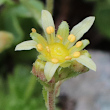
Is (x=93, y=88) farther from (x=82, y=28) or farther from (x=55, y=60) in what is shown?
(x=55, y=60)

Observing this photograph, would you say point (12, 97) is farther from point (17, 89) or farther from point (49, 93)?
point (49, 93)

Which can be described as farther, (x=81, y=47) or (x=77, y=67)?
(x=81, y=47)

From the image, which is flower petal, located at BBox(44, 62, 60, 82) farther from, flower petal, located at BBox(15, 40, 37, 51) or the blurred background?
the blurred background

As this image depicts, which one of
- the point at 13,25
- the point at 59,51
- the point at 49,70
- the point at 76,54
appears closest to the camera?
the point at 49,70

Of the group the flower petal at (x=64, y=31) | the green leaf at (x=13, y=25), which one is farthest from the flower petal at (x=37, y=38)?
the green leaf at (x=13, y=25)

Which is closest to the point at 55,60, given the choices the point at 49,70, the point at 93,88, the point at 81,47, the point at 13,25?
the point at 49,70

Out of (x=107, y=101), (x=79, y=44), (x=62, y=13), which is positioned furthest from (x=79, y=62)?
(x=62, y=13)

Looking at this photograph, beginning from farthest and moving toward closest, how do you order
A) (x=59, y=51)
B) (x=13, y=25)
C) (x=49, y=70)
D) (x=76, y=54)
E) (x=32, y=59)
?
(x=32, y=59) < (x=13, y=25) < (x=59, y=51) < (x=76, y=54) < (x=49, y=70)
